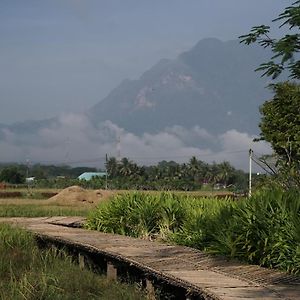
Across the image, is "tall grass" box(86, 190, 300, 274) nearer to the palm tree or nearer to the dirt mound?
the dirt mound

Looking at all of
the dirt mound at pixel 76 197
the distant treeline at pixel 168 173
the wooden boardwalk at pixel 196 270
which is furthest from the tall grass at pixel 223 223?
the distant treeline at pixel 168 173

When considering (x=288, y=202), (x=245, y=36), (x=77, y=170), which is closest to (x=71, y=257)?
(x=288, y=202)

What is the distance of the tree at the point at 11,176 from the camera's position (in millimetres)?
95312

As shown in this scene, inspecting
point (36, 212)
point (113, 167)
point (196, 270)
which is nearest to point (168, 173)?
point (113, 167)

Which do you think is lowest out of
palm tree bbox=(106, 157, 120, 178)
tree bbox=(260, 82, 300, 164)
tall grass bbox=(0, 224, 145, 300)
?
tall grass bbox=(0, 224, 145, 300)

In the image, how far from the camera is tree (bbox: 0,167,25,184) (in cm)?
9531

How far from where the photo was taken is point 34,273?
873cm

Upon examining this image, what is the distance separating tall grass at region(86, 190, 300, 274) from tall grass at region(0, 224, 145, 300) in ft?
5.48

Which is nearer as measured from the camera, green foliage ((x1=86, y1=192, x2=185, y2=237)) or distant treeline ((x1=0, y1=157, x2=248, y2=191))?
green foliage ((x1=86, y1=192, x2=185, y2=237))

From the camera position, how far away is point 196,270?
7.79 metres

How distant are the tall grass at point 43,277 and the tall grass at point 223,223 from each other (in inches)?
65.8

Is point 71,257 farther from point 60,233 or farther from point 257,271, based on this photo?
point 257,271

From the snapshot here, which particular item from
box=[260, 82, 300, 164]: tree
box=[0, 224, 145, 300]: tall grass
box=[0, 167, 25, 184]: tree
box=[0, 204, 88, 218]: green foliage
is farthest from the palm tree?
box=[0, 224, 145, 300]: tall grass

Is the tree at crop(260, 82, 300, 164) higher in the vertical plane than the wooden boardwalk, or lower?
higher
